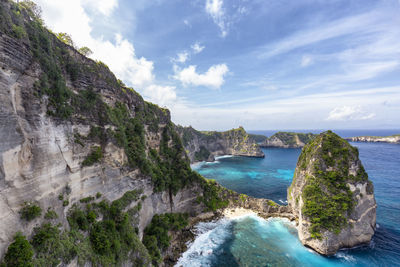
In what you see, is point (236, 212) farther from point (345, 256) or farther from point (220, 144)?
point (220, 144)

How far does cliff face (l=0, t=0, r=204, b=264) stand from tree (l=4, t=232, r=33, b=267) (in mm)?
520

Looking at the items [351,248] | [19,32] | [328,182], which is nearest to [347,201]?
[328,182]

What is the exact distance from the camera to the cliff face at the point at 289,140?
17025cm

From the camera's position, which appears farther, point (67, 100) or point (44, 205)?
point (67, 100)

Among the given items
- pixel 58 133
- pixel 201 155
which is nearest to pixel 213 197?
pixel 58 133

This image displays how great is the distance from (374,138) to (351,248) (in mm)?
228150

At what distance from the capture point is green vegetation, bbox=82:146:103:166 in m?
20.9

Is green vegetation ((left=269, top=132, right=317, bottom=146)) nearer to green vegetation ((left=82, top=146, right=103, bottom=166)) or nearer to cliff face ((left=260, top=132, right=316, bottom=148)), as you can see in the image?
cliff face ((left=260, top=132, right=316, bottom=148))

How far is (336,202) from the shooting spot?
32.8 metres

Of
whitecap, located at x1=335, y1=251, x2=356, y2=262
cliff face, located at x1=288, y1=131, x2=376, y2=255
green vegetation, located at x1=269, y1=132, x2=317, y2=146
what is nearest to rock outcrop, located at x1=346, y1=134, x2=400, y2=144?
green vegetation, located at x1=269, y1=132, x2=317, y2=146

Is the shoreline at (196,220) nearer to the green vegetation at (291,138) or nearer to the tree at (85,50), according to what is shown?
the tree at (85,50)

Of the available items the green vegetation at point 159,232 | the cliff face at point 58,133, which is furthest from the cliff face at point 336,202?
the cliff face at point 58,133

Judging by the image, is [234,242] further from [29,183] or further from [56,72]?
[56,72]

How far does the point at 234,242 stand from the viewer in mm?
34594
